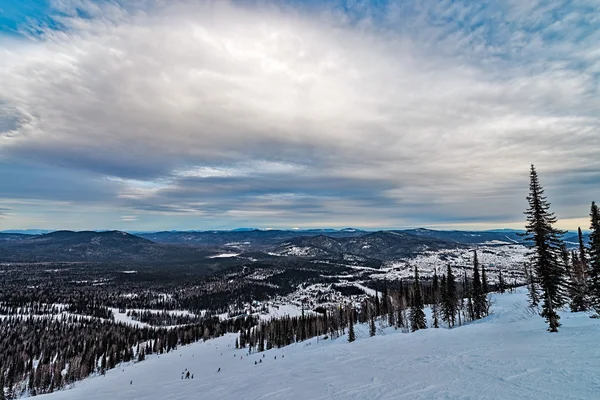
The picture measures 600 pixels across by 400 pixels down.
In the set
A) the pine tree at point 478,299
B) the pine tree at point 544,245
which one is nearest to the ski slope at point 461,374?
the pine tree at point 544,245

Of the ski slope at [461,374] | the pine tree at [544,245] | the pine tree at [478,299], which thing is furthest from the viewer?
A: the pine tree at [478,299]

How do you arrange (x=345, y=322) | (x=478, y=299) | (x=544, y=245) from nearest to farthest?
(x=544, y=245), (x=478, y=299), (x=345, y=322)

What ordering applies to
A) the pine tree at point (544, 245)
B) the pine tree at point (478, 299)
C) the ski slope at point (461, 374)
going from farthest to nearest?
the pine tree at point (478, 299)
the pine tree at point (544, 245)
the ski slope at point (461, 374)

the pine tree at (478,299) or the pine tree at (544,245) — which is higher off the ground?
the pine tree at (544,245)

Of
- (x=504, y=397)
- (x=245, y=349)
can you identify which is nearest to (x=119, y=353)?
(x=245, y=349)

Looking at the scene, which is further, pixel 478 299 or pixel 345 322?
pixel 345 322

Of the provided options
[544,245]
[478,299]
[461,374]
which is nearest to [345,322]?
[478,299]

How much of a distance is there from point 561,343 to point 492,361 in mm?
6614

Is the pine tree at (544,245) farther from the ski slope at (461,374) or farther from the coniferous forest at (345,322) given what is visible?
the ski slope at (461,374)

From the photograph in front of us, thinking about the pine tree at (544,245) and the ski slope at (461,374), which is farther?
the pine tree at (544,245)

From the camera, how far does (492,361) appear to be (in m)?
18.4

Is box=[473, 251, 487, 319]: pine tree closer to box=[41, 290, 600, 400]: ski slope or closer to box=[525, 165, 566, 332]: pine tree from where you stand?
box=[525, 165, 566, 332]: pine tree

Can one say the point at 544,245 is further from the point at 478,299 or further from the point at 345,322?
the point at 345,322

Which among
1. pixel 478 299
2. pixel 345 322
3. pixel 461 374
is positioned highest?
pixel 461 374
